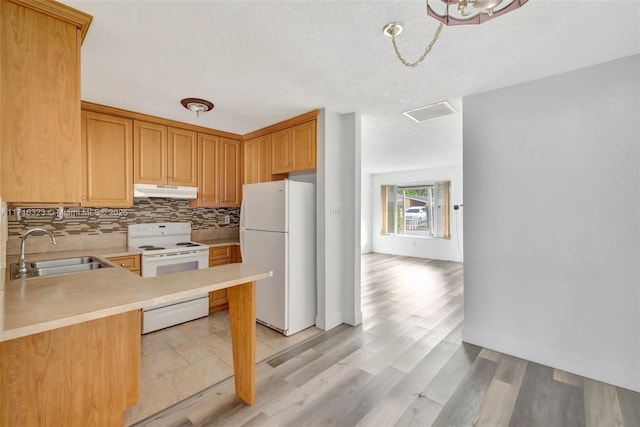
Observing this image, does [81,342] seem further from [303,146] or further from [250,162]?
[250,162]

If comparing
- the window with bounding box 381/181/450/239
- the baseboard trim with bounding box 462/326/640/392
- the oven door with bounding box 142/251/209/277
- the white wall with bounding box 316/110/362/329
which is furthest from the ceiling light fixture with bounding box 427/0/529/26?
the window with bounding box 381/181/450/239

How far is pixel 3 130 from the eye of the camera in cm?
130

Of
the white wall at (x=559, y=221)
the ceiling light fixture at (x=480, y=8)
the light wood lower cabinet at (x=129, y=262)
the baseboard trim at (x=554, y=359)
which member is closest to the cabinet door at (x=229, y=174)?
the light wood lower cabinet at (x=129, y=262)

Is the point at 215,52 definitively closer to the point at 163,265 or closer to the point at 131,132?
the point at 131,132

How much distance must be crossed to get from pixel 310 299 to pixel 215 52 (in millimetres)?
2465

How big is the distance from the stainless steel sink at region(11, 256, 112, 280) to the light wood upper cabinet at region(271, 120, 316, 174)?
1.98 m

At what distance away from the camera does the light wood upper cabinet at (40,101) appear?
1.32 m

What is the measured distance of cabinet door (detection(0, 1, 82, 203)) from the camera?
132 centimetres

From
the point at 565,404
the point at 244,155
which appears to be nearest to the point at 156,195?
the point at 244,155

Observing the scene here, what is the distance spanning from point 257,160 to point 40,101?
247 cm

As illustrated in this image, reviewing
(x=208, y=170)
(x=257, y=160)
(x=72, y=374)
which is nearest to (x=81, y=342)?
(x=72, y=374)

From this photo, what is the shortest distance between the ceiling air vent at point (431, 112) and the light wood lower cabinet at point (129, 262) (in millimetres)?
3282

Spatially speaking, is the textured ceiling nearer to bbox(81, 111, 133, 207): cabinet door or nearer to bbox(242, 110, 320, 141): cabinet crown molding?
bbox(242, 110, 320, 141): cabinet crown molding

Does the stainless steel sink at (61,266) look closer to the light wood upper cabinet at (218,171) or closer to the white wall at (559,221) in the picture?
the light wood upper cabinet at (218,171)
